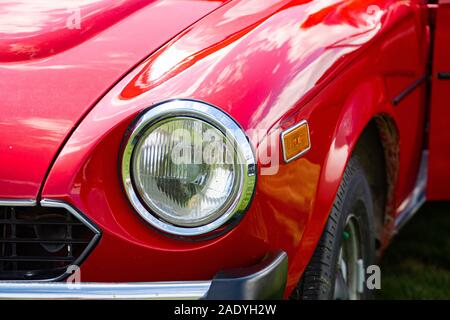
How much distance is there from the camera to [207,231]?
6.50 feet

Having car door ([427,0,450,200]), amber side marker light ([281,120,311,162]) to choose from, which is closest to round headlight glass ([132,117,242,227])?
amber side marker light ([281,120,311,162])

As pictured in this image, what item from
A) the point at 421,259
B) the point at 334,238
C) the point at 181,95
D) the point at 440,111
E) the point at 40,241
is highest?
the point at 181,95

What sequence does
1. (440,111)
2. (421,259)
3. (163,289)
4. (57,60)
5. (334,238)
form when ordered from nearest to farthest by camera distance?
(163,289) → (57,60) → (334,238) → (440,111) → (421,259)

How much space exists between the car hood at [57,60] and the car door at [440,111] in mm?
932

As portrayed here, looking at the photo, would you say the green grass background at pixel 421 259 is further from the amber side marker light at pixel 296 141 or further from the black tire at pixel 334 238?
the amber side marker light at pixel 296 141

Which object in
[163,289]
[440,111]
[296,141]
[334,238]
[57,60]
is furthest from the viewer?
[440,111]

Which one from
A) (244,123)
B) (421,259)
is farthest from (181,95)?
(421,259)

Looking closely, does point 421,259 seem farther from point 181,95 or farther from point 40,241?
point 40,241

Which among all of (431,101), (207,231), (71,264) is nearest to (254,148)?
(207,231)

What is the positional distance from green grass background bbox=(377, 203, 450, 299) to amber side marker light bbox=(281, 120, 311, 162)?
1.53 m

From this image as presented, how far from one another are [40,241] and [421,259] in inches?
90.6

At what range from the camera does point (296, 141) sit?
208 cm

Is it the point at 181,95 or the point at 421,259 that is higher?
the point at 181,95

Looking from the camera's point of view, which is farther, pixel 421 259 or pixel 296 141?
pixel 421 259
